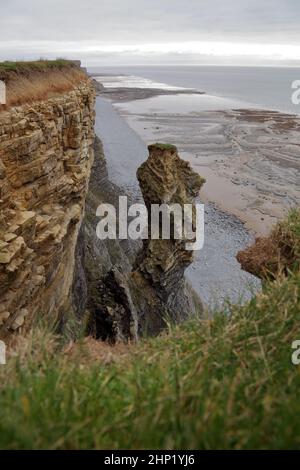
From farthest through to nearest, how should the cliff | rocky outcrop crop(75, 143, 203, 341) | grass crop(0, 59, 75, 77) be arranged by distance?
rocky outcrop crop(75, 143, 203, 341), grass crop(0, 59, 75, 77), the cliff

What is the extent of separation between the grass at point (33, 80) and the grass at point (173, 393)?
25.7ft

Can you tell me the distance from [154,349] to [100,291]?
13162 mm

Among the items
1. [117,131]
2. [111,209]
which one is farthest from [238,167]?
[117,131]

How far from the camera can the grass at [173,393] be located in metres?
3.28

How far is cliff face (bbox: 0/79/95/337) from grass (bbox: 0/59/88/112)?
0.39 m

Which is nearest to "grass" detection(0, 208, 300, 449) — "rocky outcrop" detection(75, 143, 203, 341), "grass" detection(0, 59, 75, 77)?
"grass" detection(0, 59, 75, 77)

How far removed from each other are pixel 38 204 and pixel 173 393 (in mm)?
8332

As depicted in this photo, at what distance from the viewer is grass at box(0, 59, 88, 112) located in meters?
11.7

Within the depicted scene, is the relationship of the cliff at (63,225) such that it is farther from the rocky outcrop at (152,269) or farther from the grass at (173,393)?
the grass at (173,393)

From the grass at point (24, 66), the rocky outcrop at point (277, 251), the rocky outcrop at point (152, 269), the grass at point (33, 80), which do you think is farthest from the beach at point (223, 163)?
the grass at point (24, 66)

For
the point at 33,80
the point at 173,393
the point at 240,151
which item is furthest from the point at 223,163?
the point at 173,393

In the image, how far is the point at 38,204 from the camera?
37.0 ft

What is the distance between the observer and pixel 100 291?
18344 mm

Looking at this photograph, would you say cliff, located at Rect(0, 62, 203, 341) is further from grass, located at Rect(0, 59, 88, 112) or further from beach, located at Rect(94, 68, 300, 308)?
beach, located at Rect(94, 68, 300, 308)
